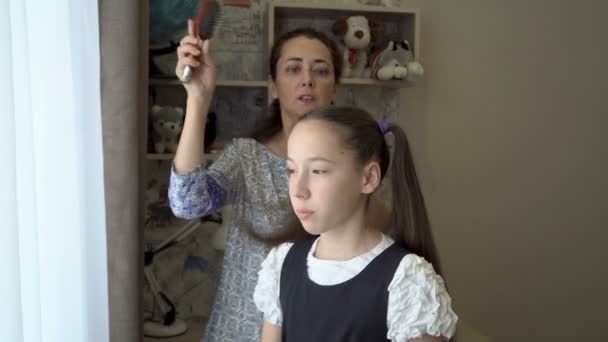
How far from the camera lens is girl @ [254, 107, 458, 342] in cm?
86

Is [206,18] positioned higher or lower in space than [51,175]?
higher

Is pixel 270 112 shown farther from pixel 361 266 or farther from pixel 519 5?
pixel 519 5

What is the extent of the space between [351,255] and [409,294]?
0.12m

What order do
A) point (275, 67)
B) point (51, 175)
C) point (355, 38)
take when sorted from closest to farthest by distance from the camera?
1. point (51, 175)
2. point (275, 67)
3. point (355, 38)

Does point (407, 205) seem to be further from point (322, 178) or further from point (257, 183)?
point (257, 183)

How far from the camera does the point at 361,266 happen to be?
2.99 ft

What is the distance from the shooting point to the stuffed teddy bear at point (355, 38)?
1969 millimetres

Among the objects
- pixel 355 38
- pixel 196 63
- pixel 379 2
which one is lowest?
pixel 196 63

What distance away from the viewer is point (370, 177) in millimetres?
925

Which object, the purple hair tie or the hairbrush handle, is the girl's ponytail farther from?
the hairbrush handle

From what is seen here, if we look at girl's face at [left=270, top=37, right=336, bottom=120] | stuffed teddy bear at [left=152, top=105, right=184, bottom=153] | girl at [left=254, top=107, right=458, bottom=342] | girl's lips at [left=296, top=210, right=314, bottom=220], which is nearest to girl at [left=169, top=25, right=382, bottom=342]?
girl's face at [left=270, top=37, right=336, bottom=120]

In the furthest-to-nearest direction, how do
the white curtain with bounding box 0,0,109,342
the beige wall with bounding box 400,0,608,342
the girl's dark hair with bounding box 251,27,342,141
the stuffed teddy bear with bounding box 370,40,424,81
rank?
the beige wall with bounding box 400,0,608,342 < the stuffed teddy bear with bounding box 370,40,424,81 < the girl's dark hair with bounding box 251,27,342,141 < the white curtain with bounding box 0,0,109,342

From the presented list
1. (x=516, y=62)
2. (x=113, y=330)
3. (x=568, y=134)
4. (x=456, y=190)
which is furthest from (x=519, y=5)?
(x=113, y=330)

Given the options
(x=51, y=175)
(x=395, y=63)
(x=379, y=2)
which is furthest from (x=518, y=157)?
(x=51, y=175)
